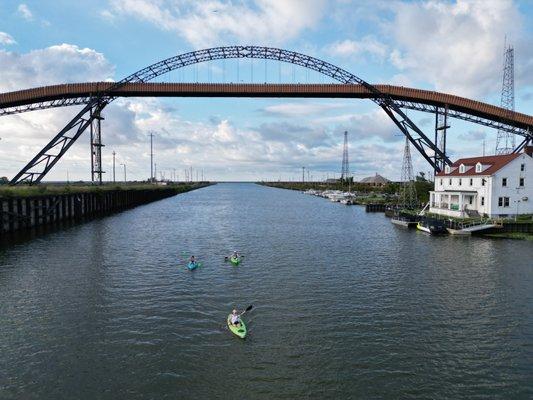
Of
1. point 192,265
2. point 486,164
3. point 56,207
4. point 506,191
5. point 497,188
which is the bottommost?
point 192,265

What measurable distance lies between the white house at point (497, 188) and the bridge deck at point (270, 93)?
939 cm

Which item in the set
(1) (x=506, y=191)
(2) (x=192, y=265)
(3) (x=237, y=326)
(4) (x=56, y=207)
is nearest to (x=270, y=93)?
(1) (x=506, y=191)

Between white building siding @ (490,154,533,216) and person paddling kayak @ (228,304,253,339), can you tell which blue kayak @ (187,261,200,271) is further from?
white building siding @ (490,154,533,216)

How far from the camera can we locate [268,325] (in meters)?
20.8

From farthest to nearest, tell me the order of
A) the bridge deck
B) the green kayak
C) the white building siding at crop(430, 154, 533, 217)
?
the bridge deck → the white building siding at crop(430, 154, 533, 217) → the green kayak

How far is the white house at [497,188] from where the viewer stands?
54906 mm

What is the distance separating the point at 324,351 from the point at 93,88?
2393 inches

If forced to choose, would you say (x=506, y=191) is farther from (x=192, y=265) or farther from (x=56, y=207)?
(x=56, y=207)

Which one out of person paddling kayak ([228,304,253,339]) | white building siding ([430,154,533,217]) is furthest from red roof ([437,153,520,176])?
person paddling kayak ([228,304,253,339])

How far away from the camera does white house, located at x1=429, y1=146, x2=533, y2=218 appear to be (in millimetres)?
54906

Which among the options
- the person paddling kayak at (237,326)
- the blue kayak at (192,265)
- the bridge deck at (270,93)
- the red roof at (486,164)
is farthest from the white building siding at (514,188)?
the person paddling kayak at (237,326)

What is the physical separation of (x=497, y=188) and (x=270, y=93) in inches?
1430

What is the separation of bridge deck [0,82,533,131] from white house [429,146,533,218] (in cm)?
939

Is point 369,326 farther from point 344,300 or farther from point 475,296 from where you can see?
point 475,296
